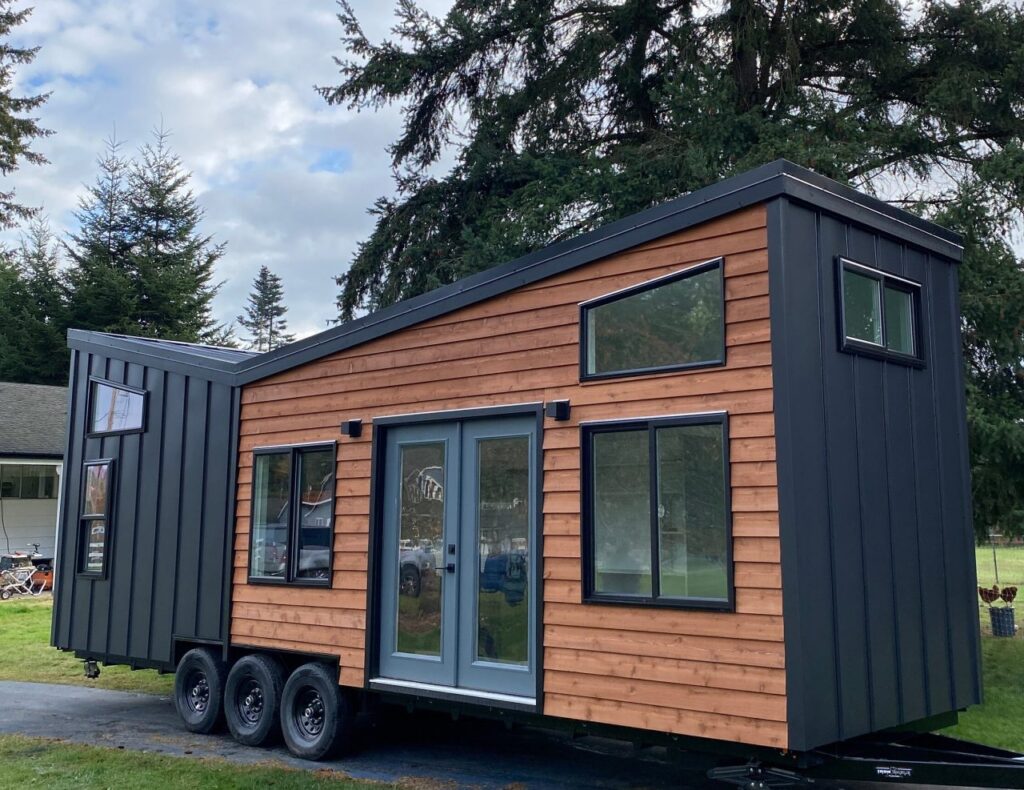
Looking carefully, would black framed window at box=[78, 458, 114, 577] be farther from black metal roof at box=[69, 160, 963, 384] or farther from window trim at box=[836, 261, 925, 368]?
window trim at box=[836, 261, 925, 368]

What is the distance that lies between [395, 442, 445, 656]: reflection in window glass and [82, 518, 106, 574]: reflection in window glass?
12.5 feet

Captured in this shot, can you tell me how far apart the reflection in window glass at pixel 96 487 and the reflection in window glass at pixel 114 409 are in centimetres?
37

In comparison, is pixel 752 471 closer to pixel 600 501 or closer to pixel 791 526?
pixel 791 526

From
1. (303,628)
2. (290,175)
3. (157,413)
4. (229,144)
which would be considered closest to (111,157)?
(290,175)

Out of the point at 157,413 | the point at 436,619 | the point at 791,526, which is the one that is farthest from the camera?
the point at 157,413

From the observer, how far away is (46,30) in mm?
28328

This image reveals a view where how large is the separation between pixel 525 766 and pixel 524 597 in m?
1.58

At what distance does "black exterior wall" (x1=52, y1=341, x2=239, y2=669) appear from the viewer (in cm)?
851

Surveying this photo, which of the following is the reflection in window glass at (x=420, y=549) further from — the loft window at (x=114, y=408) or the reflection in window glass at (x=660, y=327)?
the loft window at (x=114, y=408)

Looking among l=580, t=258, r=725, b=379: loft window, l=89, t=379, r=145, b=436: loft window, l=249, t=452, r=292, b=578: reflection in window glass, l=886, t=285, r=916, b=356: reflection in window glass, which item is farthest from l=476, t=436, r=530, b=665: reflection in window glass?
l=89, t=379, r=145, b=436: loft window

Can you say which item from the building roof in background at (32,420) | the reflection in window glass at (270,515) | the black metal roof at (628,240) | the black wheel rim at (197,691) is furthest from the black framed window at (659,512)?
the building roof in background at (32,420)

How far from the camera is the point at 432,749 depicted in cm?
775

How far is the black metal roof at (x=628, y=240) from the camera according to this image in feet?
17.8

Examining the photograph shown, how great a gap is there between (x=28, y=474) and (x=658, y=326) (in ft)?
70.7
